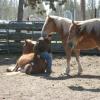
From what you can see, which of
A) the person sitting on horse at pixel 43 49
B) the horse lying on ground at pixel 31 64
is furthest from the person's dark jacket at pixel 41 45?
the horse lying on ground at pixel 31 64

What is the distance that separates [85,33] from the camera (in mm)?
9344

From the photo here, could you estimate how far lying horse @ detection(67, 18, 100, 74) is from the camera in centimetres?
912

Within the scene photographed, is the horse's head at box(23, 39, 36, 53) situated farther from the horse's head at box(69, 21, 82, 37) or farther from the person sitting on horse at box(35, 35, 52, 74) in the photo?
the horse's head at box(69, 21, 82, 37)

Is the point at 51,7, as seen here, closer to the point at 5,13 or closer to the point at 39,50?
the point at 39,50

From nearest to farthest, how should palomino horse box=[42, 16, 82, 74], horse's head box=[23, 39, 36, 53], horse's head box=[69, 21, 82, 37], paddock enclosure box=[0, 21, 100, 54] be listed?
horse's head box=[69, 21, 82, 37] < palomino horse box=[42, 16, 82, 74] < horse's head box=[23, 39, 36, 53] < paddock enclosure box=[0, 21, 100, 54]

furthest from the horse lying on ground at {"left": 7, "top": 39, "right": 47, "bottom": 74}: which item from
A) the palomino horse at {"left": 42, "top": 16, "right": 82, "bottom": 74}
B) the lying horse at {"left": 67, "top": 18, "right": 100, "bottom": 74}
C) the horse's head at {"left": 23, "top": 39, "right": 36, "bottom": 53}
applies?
the lying horse at {"left": 67, "top": 18, "right": 100, "bottom": 74}

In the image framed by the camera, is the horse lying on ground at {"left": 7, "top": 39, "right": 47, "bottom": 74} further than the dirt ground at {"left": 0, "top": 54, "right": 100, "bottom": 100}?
Yes

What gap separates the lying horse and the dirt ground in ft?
3.26

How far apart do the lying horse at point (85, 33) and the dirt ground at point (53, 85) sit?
99cm

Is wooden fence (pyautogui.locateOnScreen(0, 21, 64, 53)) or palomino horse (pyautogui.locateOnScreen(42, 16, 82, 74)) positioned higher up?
palomino horse (pyautogui.locateOnScreen(42, 16, 82, 74))

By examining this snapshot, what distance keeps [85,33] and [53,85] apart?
153 cm

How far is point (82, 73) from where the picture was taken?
11.2m

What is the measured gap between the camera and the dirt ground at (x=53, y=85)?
7691mm

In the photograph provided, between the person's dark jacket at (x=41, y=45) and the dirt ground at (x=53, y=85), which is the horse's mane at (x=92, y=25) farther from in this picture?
the person's dark jacket at (x=41, y=45)
